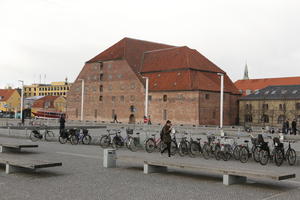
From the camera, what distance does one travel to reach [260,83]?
102250 mm

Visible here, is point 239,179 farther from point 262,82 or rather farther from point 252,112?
point 262,82

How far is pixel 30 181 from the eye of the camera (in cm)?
1029

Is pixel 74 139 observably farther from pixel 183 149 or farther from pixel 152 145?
pixel 183 149

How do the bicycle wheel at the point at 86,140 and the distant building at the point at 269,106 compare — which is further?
the distant building at the point at 269,106

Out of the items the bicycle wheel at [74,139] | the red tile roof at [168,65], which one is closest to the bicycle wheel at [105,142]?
the bicycle wheel at [74,139]

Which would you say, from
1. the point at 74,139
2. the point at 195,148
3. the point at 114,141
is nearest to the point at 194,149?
the point at 195,148

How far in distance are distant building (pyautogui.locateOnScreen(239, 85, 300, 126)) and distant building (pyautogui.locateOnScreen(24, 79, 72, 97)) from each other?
93336 millimetres

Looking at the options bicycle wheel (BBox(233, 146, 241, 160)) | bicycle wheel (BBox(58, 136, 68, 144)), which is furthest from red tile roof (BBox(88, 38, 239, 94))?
bicycle wheel (BBox(233, 146, 241, 160))

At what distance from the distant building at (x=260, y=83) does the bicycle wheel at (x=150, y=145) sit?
8195 cm

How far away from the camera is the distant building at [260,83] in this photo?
95.6 meters

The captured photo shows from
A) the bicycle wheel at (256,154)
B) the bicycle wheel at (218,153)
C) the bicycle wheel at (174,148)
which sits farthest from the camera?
the bicycle wheel at (174,148)

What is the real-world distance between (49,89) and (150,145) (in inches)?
5893

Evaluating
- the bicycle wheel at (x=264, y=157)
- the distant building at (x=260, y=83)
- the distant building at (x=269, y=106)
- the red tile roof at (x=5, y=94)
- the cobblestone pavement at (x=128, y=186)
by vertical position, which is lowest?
the cobblestone pavement at (x=128, y=186)

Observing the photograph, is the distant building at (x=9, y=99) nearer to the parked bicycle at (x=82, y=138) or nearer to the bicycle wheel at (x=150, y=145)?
the parked bicycle at (x=82, y=138)
